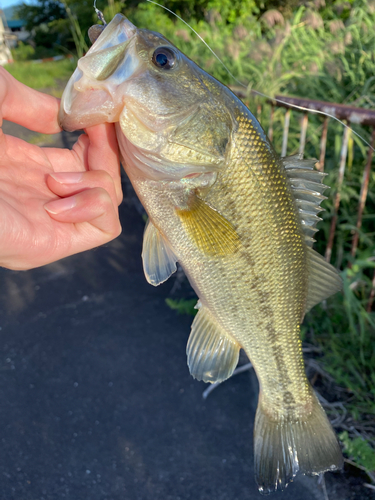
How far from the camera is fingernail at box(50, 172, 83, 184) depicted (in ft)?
4.68

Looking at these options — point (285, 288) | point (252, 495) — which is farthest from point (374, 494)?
point (285, 288)

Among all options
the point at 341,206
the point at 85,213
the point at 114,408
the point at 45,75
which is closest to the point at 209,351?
the point at 85,213

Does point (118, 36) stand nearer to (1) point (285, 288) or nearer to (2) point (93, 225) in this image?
(2) point (93, 225)

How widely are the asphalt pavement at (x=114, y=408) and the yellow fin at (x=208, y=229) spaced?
Answer: 67.6 inches

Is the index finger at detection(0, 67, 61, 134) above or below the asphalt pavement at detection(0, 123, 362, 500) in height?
above

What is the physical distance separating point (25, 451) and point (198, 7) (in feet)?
42.2

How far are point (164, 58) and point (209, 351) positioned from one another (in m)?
1.11

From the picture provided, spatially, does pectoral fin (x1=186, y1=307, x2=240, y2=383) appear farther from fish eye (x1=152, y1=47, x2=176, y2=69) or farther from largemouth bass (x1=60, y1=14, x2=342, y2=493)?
fish eye (x1=152, y1=47, x2=176, y2=69)

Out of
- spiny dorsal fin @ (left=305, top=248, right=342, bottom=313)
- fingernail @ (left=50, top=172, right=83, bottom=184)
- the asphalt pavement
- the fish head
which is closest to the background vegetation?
the asphalt pavement

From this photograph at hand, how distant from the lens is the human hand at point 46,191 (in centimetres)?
134

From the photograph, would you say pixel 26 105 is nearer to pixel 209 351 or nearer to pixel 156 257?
pixel 156 257

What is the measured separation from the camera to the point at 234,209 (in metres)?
1.28

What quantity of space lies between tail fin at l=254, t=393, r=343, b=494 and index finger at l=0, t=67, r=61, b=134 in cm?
155

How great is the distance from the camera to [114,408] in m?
2.70
